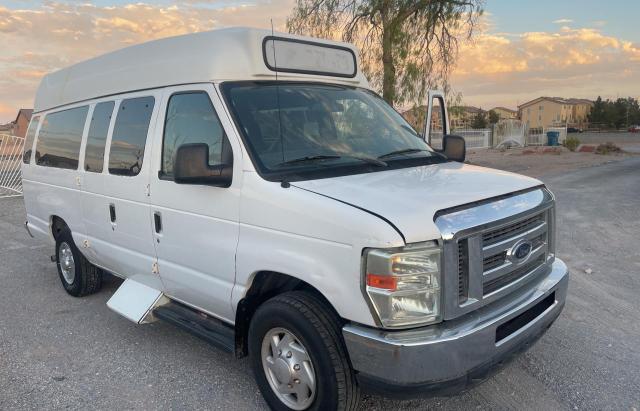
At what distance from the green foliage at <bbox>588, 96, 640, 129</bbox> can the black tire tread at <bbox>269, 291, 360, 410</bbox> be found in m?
94.7

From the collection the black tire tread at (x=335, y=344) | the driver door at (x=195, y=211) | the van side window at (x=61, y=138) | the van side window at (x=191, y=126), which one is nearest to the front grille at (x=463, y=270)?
the black tire tread at (x=335, y=344)

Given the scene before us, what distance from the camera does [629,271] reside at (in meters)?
6.46

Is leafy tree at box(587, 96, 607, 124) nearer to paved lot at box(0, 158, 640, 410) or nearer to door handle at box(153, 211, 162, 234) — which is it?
paved lot at box(0, 158, 640, 410)

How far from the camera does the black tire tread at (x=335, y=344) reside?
2934 millimetres

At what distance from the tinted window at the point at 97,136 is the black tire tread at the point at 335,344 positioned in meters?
2.86

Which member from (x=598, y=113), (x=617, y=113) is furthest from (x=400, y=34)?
(x=598, y=113)

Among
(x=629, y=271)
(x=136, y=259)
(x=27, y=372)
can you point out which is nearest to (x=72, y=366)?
(x=27, y=372)

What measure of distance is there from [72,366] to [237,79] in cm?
265

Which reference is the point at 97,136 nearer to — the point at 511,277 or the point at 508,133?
the point at 511,277

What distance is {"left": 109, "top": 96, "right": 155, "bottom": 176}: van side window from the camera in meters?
4.31

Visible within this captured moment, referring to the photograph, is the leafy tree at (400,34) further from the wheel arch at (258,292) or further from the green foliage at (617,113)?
the green foliage at (617,113)

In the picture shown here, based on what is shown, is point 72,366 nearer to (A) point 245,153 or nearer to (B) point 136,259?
(B) point 136,259

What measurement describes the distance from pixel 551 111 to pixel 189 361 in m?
114

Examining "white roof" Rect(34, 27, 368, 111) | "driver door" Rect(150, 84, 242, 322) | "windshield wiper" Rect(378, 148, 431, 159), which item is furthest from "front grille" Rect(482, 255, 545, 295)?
"white roof" Rect(34, 27, 368, 111)
